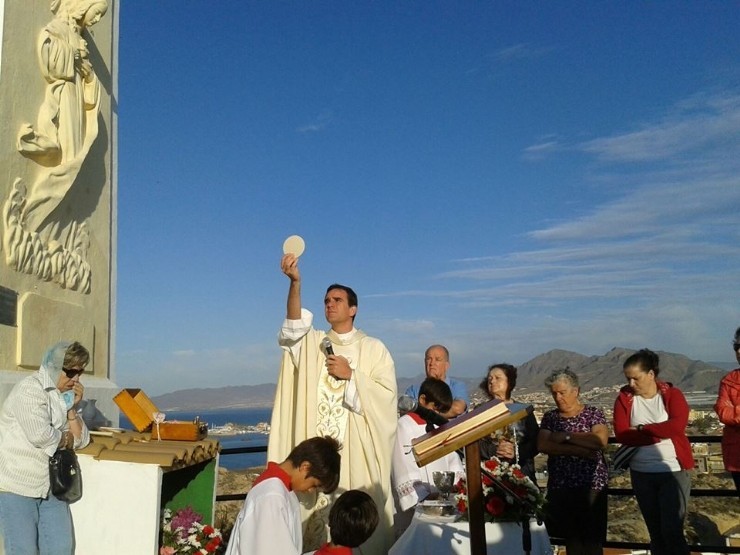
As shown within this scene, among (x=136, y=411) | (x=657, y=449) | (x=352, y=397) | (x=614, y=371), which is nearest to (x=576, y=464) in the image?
(x=657, y=449)

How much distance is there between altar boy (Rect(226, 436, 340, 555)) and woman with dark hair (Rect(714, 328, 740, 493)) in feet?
10.9

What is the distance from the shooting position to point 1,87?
15.0 ft

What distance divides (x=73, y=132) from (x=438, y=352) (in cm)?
333

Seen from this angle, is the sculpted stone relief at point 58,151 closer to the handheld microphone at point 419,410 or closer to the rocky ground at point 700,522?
the handheld microphone at point 419,410

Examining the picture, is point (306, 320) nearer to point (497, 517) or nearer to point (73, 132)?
point (497, 517)

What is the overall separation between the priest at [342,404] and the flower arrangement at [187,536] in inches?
25.5

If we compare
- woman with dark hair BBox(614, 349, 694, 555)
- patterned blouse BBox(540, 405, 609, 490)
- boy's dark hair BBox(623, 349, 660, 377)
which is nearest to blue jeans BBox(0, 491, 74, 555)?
patterned blouse BBox(540, 405, 609, 490)

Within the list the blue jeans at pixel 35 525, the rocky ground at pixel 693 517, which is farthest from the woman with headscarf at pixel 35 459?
the rocky ground at pixel 693 517

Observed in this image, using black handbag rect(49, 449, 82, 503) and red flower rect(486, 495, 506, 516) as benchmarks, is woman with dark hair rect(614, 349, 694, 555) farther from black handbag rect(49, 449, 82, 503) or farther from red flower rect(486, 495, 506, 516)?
black handbag rect(49, 449, 82, 503)

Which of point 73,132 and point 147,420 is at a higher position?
point 73,132

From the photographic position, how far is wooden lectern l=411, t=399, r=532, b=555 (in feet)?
10.6

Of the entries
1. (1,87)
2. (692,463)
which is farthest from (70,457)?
(692,463)

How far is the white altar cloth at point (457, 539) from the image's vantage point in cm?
433

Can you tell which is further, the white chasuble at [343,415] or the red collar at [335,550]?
the white chasuble at [343,415]
